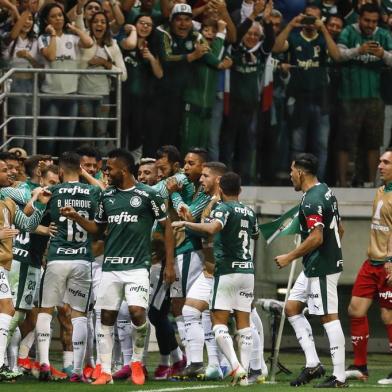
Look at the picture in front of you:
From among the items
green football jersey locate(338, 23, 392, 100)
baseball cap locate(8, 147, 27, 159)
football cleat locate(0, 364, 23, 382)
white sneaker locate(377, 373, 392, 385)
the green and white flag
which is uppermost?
green football jersey locate(338, 23, 392, 100)

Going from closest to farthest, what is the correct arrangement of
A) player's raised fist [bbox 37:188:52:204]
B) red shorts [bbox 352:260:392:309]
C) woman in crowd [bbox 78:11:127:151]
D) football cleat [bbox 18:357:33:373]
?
player's raised fist [bbox 37:188:52:204], football cleat [bbox 18:357:33:373], red shorts [bbox 352:260:392:309], woman in crowd [bbox 78:11:127:151]

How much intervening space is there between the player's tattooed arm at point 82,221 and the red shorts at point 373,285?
9.82 ft

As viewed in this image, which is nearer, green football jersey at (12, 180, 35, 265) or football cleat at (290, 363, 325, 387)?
football cleat at (290, 363, 325, 387)

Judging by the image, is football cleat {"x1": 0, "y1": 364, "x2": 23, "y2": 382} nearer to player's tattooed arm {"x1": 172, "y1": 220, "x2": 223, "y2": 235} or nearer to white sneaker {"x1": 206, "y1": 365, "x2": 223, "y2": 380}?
white sneaker {"x1": 206, "y1": 365, "x2": 223, "y2": 380}

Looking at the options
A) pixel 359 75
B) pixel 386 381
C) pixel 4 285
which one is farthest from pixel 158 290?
pixel 359 75

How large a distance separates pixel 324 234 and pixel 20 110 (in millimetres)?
5522

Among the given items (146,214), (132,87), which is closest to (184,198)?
(146,214)

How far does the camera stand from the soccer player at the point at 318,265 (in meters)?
14.8

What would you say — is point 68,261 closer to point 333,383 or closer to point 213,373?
point 213,373

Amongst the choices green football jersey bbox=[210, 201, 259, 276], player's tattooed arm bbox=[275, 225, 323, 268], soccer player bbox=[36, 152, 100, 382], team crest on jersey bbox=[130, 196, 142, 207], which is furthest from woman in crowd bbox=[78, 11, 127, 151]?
player's tattooed arm bbox=[275, 225, 323, 268]

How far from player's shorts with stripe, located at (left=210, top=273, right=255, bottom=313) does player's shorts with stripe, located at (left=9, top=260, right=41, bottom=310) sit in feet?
6.51

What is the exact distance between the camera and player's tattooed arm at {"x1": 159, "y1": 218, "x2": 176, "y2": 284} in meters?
15.6

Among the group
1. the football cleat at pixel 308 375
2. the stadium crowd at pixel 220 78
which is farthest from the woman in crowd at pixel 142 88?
the football cleat at pixel 308 375

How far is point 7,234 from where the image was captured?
580 inches
